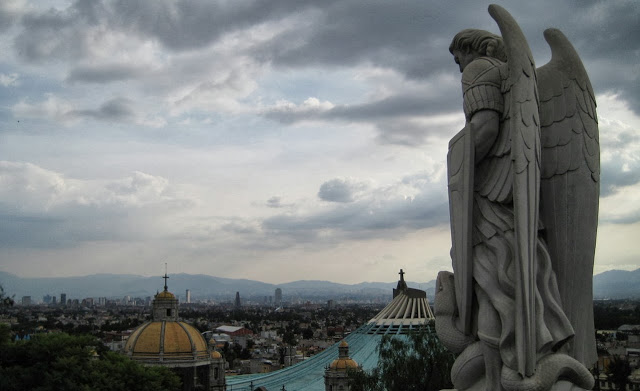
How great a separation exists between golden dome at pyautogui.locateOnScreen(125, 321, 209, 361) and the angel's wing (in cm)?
3554

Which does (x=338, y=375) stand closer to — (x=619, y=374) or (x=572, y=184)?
(x=619, y=374)

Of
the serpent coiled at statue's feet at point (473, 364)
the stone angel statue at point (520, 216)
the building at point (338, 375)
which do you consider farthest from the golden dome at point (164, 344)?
the stone angel statue at point (520, 216)

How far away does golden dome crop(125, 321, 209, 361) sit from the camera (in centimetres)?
3847

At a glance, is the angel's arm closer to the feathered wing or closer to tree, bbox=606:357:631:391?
the feathered wing

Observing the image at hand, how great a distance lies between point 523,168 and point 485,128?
543 mm

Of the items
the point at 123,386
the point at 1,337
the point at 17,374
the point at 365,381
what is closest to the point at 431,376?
the point at 365,381

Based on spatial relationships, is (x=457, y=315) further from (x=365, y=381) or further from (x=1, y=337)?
(x=1, y=337)

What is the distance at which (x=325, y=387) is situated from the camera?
31.8 m

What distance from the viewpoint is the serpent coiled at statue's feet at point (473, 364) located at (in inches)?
219

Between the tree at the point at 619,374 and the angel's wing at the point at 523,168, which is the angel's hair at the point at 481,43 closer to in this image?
the angel's wing at the point at 523,168

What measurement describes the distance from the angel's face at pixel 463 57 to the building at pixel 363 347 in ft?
84.4

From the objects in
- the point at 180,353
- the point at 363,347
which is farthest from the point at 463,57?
the point at 180,353

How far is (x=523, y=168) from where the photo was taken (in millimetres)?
5801

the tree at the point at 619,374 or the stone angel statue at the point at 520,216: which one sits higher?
the stone angel statue at the point at 520,216
